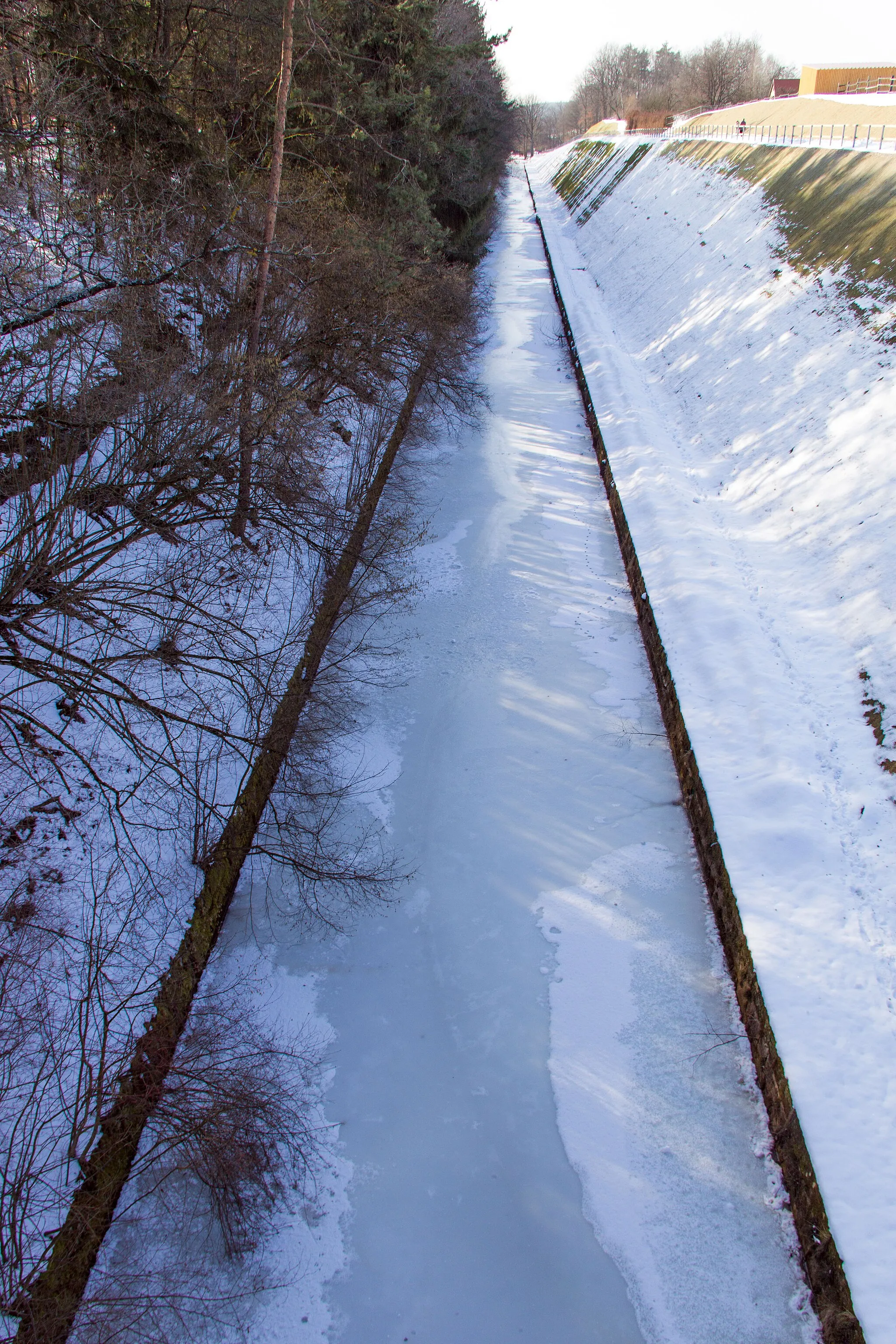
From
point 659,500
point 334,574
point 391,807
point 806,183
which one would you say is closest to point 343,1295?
point 391,807

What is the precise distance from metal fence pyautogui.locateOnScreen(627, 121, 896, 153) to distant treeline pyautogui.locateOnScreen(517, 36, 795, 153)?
10.6 m

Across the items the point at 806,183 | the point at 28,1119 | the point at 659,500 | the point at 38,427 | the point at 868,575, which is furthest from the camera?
the point at 806,183

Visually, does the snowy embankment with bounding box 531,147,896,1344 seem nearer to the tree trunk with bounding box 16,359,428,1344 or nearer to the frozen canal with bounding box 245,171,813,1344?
the frozen canal with bounding box 245,171,813,1344

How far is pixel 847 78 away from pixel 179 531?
45.3 m

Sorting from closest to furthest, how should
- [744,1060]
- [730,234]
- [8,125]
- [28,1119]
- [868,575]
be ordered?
[28,1119] → [744,1060] → [868,575] → [8,125] → [730,234]

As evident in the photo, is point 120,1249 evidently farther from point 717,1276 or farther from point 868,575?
point 868,575

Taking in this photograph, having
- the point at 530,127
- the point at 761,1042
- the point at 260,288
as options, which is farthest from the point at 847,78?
the point at 530,127

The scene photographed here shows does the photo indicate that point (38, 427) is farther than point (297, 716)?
No

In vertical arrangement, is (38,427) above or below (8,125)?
below

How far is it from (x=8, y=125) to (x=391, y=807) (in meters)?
10.6

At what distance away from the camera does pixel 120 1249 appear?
5.38m

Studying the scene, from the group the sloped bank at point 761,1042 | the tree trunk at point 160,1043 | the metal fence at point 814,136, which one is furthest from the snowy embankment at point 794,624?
the tree trunk at point 160,1043

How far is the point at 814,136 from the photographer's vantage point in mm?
26969

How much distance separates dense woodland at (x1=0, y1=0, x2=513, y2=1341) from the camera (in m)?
5.54
